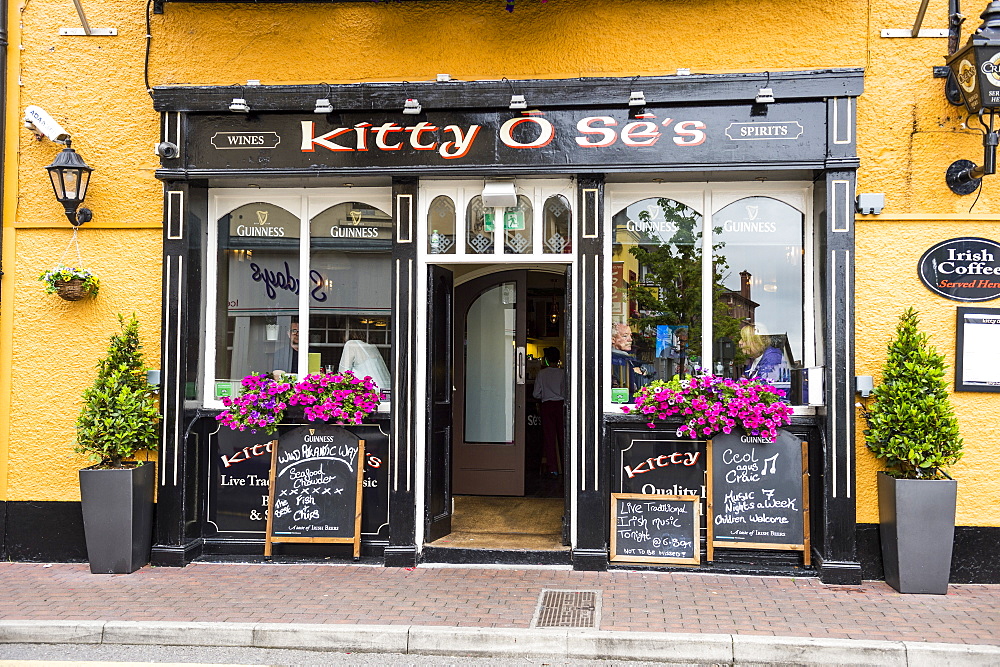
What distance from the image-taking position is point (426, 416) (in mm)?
6879

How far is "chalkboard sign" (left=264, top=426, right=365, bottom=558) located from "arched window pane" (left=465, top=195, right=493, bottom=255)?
200 cm

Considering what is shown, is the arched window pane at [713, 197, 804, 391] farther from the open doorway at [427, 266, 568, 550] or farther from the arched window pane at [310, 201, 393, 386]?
the arched window pane at [310, 201, 393, 386]

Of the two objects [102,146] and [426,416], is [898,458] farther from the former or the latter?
[102,146]

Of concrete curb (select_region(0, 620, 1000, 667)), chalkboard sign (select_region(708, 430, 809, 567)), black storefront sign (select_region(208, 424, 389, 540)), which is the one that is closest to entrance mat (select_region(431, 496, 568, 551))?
black storefront sign (select_region(208, 424, 389, 540))

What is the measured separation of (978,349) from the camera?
6.36 metres

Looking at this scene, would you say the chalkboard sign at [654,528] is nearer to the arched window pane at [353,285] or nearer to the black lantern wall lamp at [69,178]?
the arched window pane at [353,285]

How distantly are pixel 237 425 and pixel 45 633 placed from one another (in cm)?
217

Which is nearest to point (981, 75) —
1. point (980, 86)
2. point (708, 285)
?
point (980, 86)

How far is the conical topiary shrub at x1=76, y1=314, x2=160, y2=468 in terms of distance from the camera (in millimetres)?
6527

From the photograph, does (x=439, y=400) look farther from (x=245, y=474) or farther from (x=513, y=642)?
(x=513, y=642)

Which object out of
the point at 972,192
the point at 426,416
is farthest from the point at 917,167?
the point at 426,416

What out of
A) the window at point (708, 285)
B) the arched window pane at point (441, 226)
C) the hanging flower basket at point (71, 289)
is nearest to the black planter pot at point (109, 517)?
the hanging flower basket at point (71, 289)

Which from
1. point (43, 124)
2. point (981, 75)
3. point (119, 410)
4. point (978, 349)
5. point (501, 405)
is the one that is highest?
point (981, 75)

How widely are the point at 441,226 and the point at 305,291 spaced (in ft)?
4.80
